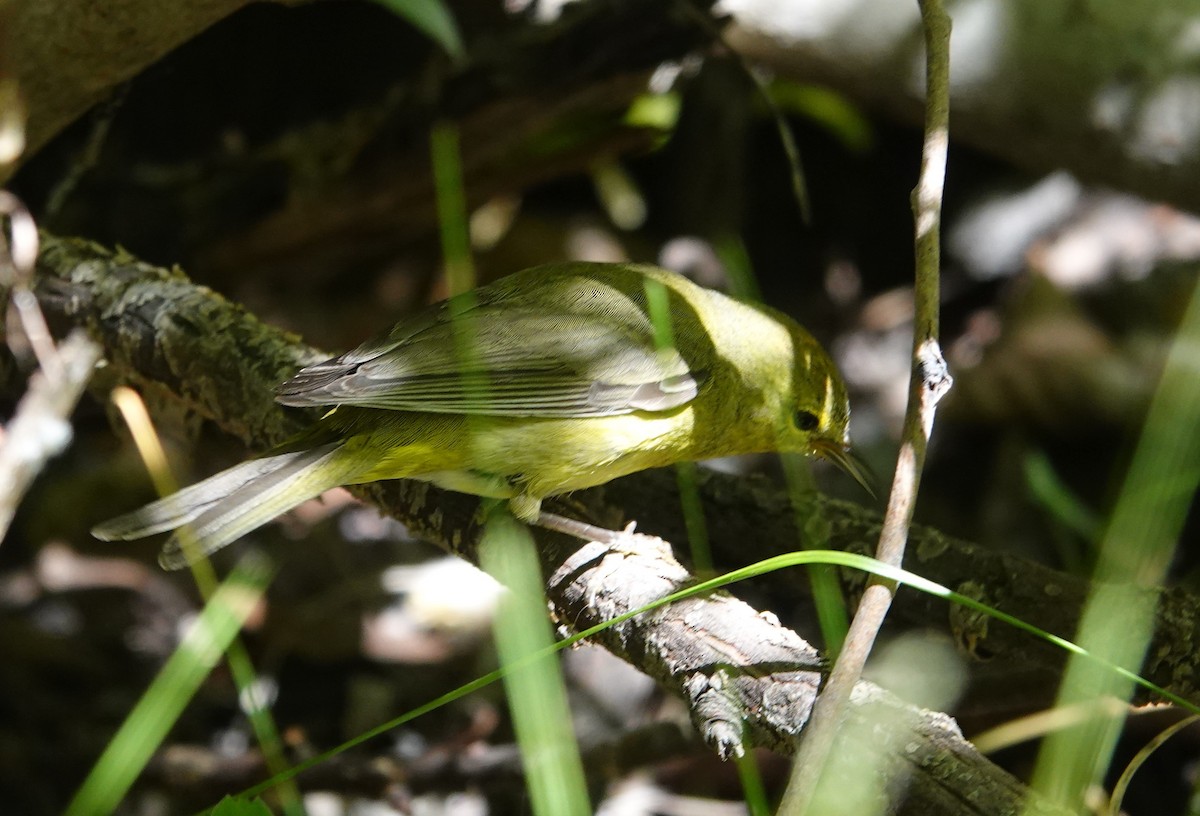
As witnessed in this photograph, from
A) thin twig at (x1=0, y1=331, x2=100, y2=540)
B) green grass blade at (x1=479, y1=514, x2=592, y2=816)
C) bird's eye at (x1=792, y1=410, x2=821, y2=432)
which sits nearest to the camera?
green grass blade at (x1=479, y1=514, x2=592, y2=816)

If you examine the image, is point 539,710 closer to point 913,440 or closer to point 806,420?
point 913,440

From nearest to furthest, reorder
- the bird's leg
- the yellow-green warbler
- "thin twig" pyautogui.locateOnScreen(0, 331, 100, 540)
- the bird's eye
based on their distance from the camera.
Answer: "thin twig" pyautogui.locateOnScreen(0, 331, 100, 540) < the yellow-green warbler < the bird's leg < the bird's eye

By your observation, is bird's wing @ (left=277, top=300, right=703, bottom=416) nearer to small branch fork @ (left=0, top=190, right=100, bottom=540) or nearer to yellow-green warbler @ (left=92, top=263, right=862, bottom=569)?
yellow-green warbler @ (left=92, top=263, right=862, bottom=569)

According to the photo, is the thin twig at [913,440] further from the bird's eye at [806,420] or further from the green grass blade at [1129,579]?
the bird's eye at [806,420]

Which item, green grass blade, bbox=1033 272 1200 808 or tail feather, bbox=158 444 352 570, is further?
tail feather, bbox=158 444 352 570

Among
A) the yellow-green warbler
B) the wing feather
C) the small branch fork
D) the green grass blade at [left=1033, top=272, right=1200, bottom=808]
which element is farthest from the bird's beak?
the small branch fork

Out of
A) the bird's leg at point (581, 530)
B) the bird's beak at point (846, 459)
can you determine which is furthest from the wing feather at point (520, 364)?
the bird's beak at point (846, 459)

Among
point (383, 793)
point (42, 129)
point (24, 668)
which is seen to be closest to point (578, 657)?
point (383, 793)
